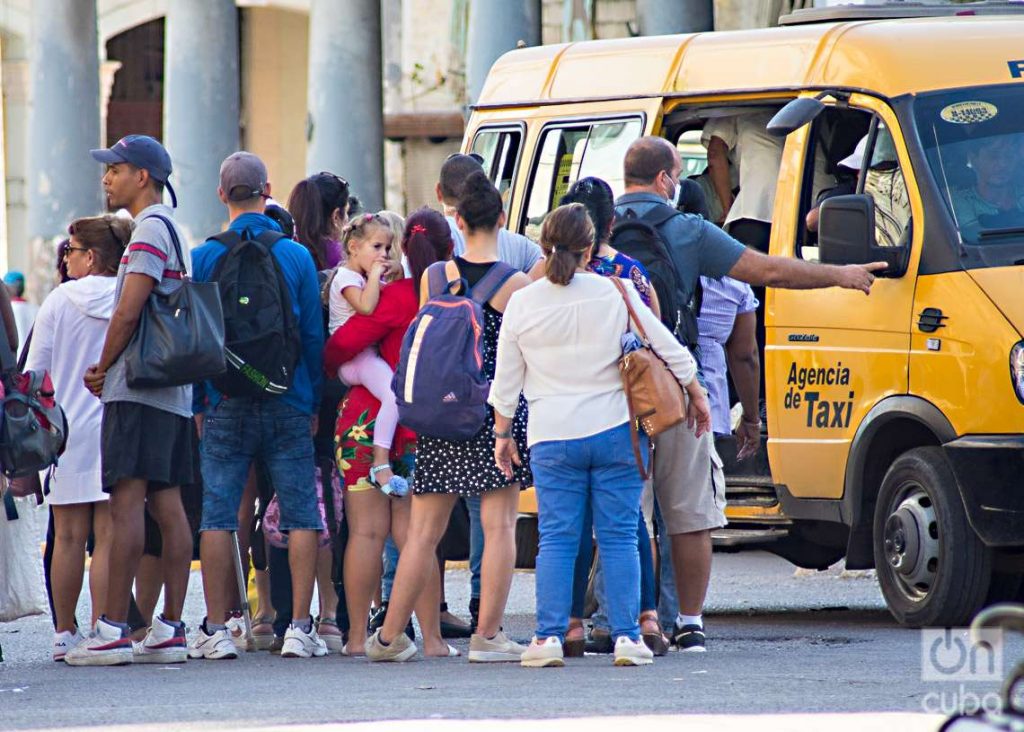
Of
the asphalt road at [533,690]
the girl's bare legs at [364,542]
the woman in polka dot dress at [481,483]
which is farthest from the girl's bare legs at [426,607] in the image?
the woman in polka dot dress at [481,483]

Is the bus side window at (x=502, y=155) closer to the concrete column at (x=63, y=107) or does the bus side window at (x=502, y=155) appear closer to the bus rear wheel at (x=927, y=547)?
the bus rear wheel at (x=927, y=547)

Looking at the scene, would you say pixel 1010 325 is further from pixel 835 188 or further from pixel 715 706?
pixel 715 706

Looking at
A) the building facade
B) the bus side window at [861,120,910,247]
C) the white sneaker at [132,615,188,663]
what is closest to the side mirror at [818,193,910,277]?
the bus side window at [861,120,910,247]

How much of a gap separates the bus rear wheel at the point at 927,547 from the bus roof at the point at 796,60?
5.32 feet

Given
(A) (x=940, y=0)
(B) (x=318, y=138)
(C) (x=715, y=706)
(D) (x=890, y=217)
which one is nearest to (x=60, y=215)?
(B) (x=318, y=138)

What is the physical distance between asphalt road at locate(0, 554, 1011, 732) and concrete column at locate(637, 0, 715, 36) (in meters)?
9.44

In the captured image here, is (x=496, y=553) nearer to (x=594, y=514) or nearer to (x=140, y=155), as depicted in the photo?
(x=594, y=514)

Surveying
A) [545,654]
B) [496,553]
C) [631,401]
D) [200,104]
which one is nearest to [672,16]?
[200,104]

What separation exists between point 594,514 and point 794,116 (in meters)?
2.35

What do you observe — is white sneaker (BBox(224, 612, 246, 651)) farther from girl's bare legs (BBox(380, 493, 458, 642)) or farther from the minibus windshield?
the minibus windshield

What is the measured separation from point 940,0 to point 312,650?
484 centimetres

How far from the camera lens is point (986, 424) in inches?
382

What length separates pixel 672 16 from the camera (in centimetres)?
1955

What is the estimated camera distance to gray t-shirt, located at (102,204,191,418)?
30.6 feet
